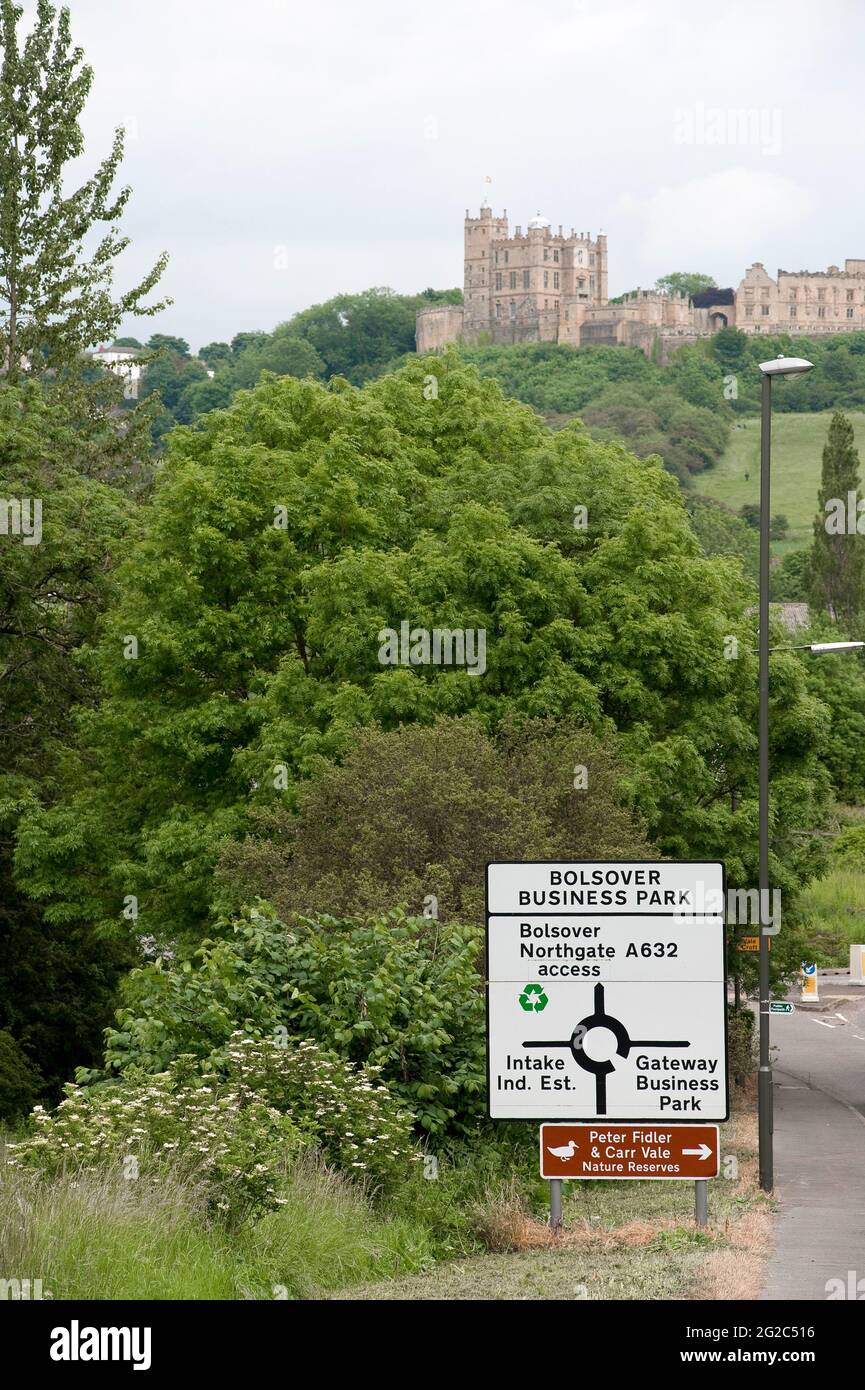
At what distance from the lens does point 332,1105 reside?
14.6 metres

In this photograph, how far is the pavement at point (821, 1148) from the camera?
13148 mm

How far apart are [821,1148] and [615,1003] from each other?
48.8 ft

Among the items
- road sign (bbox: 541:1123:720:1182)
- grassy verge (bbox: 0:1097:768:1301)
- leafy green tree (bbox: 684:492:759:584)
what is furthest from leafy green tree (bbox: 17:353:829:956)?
leafy green tree (bbox: 684:492:759:584)

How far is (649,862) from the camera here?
13422 millimetres

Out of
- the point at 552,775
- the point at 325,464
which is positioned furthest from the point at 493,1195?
the point at 325,464

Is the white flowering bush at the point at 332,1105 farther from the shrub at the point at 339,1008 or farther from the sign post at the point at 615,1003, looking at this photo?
the sign post at the point at 615,1003

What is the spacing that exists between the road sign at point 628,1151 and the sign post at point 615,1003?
0.02 metres

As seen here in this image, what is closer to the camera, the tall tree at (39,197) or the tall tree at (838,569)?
the tall tree at (39,197)

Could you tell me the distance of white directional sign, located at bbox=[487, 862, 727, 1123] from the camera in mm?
13281

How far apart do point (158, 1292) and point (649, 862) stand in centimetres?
479

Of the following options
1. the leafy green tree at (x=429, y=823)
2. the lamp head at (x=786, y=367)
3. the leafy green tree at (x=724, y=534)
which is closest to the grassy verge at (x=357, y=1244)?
the leafy green tree at (x=429, y=823)

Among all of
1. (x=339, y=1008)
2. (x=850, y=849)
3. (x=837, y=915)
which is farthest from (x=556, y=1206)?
(x=850, y=849)

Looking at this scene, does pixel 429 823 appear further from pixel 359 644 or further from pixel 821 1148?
pixel 821 1148

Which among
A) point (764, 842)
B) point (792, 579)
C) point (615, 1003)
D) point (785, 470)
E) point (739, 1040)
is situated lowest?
point (739, 1040)
